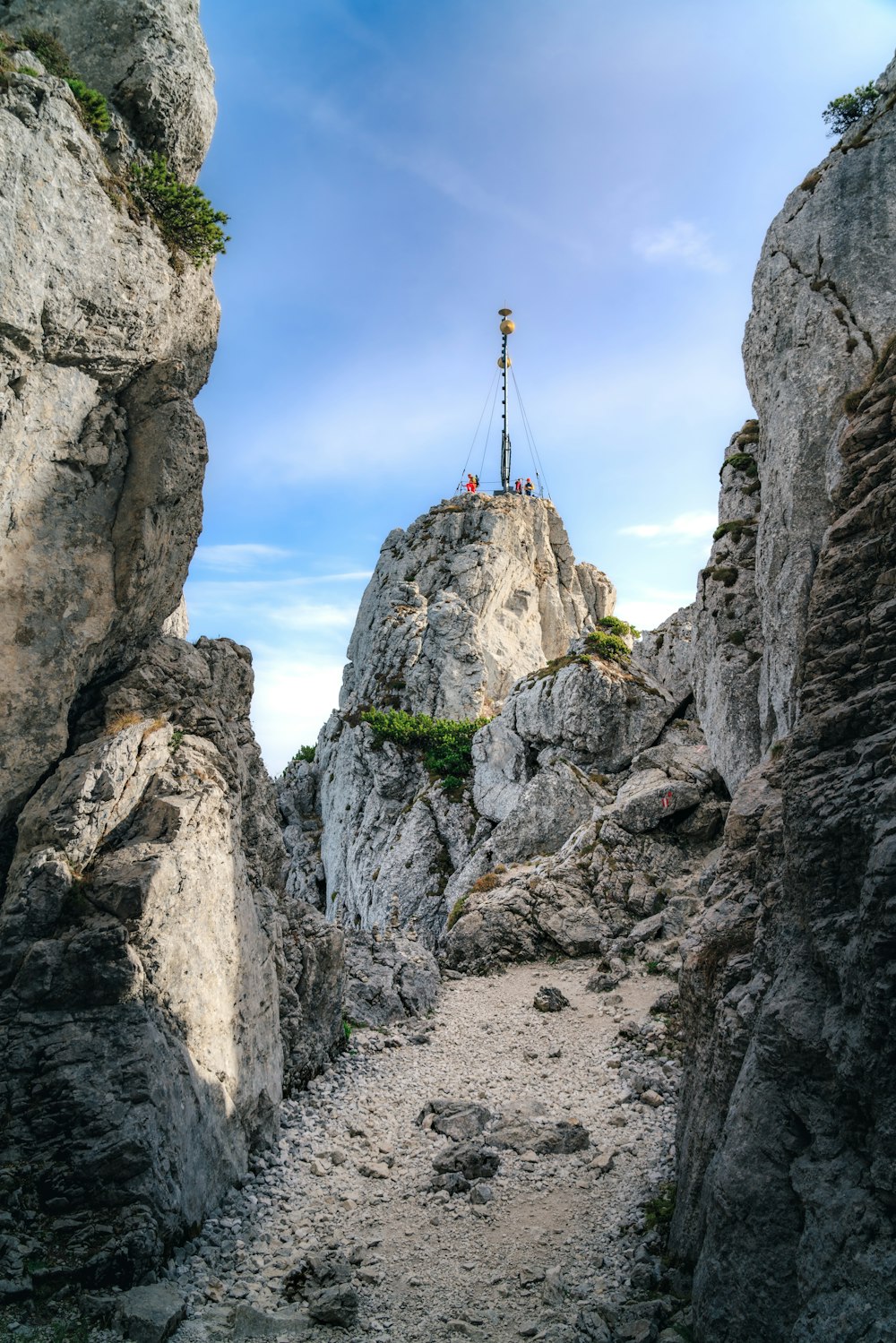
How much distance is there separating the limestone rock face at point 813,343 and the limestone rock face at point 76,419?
14.4 metres

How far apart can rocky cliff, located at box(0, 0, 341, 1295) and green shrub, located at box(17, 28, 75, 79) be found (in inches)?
4.9

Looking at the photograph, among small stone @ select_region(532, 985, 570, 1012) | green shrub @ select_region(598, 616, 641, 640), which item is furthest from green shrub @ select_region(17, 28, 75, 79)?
green shrub @ select_region(598, 616, 641, 640)

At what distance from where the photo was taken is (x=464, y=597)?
64.8 m

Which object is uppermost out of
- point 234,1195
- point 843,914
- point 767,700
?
point 767,700

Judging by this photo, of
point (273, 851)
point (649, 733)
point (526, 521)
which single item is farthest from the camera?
point (526, 521)

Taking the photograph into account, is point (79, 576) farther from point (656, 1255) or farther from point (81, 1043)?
point (656, 1255)

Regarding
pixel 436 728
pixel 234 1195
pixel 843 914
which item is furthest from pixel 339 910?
pixel 843 914

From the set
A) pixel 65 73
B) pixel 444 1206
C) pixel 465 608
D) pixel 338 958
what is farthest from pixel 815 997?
pixel 465 608

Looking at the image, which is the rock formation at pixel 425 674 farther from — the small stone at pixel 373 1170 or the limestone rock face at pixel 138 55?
the limestone rock face at pixel 138 55

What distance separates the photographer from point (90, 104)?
47.4ft

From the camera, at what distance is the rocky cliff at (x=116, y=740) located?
10562mm

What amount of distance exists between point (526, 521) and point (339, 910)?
41.0 m

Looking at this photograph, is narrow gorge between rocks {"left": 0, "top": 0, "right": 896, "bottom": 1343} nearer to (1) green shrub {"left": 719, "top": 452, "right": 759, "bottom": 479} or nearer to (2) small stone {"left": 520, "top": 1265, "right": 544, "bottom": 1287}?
(2) small stone {"left": 520, "top": 1265, "right": 544, "bottom": 1287}

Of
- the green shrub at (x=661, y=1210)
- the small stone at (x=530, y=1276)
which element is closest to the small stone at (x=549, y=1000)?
the green shrub at (x=661, y=1210)
